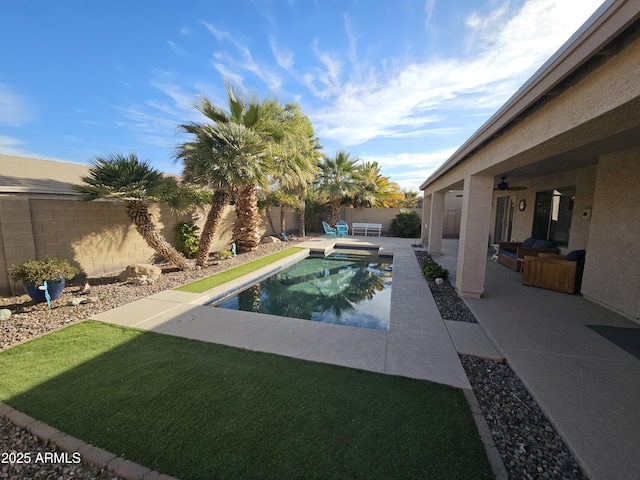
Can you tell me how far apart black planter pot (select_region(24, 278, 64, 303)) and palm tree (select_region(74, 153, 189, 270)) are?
6.60ft

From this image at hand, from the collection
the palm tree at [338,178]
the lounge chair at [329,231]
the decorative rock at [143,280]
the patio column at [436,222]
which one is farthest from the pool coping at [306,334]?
the palm tree at [338,178]

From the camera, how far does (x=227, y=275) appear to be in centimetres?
741

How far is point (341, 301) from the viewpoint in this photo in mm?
6578

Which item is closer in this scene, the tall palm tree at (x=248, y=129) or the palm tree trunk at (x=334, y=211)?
the tall palm tree at (x=248, y=129)

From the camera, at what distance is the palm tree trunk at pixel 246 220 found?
1009cm

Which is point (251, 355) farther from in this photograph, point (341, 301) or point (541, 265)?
point (541, 265)

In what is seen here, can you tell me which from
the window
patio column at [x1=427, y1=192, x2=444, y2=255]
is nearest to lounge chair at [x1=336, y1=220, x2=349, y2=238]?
patio column at [x1=427, y1=192, x2=444, y2=255]

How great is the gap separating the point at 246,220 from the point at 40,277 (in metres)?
6.25

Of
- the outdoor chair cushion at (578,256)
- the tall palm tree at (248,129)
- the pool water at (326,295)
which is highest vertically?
the tall palm tree at (248,129)

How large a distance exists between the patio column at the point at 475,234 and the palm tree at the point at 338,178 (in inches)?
463

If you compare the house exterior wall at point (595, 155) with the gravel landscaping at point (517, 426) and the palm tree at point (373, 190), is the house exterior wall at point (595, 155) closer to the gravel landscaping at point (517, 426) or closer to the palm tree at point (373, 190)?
the gravel landscaping at point (517, 426)

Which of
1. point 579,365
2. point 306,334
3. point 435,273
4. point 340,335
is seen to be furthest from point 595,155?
point 306,334

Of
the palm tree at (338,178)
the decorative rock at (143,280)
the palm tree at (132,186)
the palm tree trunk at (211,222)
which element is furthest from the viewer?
the palm tree at (338,178)

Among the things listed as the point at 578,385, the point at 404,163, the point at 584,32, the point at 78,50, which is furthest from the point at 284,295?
the point at 404,163
